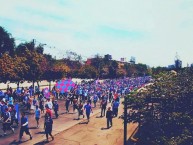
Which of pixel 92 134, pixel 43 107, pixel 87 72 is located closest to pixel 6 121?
pixel 92 134

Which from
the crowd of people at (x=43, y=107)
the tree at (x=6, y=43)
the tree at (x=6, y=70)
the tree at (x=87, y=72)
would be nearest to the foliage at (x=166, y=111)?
the crowd of people at (x=43, y=107)

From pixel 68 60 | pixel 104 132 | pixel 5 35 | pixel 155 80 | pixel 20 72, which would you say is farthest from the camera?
pixel 68 60

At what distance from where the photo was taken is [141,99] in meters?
10.5

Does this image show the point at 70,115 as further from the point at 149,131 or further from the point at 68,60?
the point at 68,60

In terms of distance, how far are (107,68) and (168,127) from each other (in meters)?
79.5

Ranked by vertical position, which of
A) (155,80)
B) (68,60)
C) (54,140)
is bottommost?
(54,140)

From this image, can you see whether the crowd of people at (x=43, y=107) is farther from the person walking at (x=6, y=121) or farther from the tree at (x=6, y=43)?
the tree at (x=6, y=43)

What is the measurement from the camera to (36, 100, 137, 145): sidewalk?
52.1 ft

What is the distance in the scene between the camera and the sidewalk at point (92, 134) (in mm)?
15867

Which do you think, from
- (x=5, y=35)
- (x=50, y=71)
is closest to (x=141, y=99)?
(x=50, y=71)

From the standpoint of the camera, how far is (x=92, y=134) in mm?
17406

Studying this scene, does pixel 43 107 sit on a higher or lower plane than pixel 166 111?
lower

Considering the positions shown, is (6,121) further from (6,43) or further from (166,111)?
(6,43)

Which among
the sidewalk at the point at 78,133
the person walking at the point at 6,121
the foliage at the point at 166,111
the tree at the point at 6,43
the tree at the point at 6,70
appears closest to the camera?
the foliage at the point at 166,111
